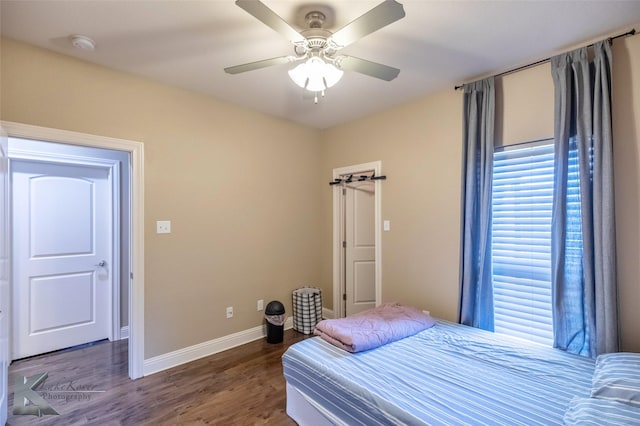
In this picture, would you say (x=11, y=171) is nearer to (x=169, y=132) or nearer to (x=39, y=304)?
(x=39, y=304)

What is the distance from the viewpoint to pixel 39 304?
10.2 feet

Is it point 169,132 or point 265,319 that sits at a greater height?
point 169,132

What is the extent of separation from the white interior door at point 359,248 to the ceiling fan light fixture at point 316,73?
220 centimetres

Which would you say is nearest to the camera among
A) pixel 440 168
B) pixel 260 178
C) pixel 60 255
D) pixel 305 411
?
pixel 305 411

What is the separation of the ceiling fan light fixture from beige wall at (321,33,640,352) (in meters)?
1.57

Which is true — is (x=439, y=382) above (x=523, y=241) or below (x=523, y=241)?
below

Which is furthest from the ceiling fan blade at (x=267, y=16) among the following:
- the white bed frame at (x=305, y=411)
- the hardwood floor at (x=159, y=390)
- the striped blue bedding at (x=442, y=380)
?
the hardwood floor at (x=159, y=390)

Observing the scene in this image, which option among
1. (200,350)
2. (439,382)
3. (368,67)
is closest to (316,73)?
(368,67)

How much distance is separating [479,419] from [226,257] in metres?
2.60

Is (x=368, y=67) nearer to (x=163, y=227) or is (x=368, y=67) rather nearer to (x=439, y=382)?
(x=439, y=382)

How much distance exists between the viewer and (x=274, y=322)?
3.38 m

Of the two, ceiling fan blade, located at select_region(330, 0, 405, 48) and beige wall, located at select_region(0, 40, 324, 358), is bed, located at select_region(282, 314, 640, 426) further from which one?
ceiling fan blade, located at select_region(330, 0, 405, 48)

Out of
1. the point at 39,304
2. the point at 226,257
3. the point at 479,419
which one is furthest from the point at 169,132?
the point at 479,419

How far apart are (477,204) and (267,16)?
223 cm
